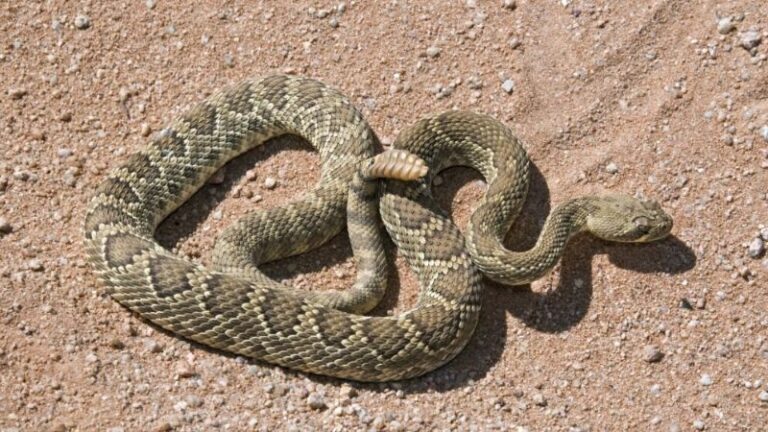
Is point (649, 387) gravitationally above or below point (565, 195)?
below

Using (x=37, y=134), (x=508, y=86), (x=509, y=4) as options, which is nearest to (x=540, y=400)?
(x=508, y=86)

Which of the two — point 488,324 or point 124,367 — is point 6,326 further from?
point 488,324

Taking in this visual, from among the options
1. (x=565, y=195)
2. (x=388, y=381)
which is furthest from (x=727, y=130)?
(x=388, y=381)

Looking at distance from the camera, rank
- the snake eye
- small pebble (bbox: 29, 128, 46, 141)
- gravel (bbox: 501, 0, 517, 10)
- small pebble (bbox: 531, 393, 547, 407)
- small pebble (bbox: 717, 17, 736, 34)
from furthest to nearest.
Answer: gravel (bbox: 501, 0, 517, 10) → small pebble (bbox: 717, 17, 736, 34) → small pebble (bbox: 29, 128, 46, 141) → the snake eye → small pebble (bbox: 531, 393, 547, 407)

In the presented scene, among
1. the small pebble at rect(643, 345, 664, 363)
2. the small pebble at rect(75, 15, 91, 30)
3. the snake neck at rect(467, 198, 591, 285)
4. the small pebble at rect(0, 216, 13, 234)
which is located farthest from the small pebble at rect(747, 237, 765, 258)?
the small pebble at rect(75, 15, 91, 30)

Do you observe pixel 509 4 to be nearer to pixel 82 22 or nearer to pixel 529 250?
pixel 529 250

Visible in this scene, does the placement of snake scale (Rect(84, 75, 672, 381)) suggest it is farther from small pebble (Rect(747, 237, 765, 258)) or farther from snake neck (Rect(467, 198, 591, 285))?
small pebble (Rect(747, 237, 765, 258))
